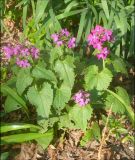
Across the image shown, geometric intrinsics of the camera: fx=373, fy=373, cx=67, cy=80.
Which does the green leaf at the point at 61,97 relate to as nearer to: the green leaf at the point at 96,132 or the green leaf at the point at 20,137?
the green leaf at the point at 20,137

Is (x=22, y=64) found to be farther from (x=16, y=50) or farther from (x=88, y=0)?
(x=88, y=0)

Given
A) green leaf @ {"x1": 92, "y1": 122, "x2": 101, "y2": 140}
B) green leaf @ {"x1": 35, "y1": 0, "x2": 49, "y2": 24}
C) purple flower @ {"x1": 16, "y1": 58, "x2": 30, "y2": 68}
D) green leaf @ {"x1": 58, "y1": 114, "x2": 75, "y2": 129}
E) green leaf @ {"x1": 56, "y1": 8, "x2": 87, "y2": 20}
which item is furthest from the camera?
green leaf @ {"x1": 56, "y1": 8, "x2": 87, "y2": 20}

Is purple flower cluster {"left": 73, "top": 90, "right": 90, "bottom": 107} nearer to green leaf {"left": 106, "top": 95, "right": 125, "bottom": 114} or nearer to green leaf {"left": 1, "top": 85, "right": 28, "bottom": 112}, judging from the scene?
green leaf {"left": 106, "top": 95, "right": 125, "bottom": 114}

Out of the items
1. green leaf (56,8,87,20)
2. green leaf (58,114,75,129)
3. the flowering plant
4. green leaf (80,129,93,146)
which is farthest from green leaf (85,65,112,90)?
green leaf (56,8,87,20)

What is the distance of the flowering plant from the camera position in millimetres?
2746

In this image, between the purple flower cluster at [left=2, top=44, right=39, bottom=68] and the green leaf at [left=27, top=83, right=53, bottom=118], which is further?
the green leaf at [left=27, top=83, right=53, bottom=118]

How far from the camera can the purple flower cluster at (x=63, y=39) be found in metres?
2.74

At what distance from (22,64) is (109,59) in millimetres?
870

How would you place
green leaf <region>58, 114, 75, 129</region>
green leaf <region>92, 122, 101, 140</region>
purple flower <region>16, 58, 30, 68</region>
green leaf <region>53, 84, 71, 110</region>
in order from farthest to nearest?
green leaf <region>92, 122, 101, 140</region>, green leaf <region>58, 114, 75, 129</region>, green leaf <region>53, 84, 71, 110</region>, purple flower <region>16, 58, 30, 68</region>

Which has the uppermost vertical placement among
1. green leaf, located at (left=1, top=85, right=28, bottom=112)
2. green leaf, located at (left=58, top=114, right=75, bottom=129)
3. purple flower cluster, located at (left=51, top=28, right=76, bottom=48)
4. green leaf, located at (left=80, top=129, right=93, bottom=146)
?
purple flower cluster, located at (left=51, top=28, right=76, bottom=48)

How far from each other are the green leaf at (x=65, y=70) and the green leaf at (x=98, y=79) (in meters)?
0.19

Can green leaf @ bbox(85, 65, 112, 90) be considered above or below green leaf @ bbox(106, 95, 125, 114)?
above

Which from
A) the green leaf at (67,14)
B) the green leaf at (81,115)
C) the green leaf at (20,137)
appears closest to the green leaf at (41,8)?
the green leaf at (67,14)

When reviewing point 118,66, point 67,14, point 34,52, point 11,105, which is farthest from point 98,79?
point 67,14
